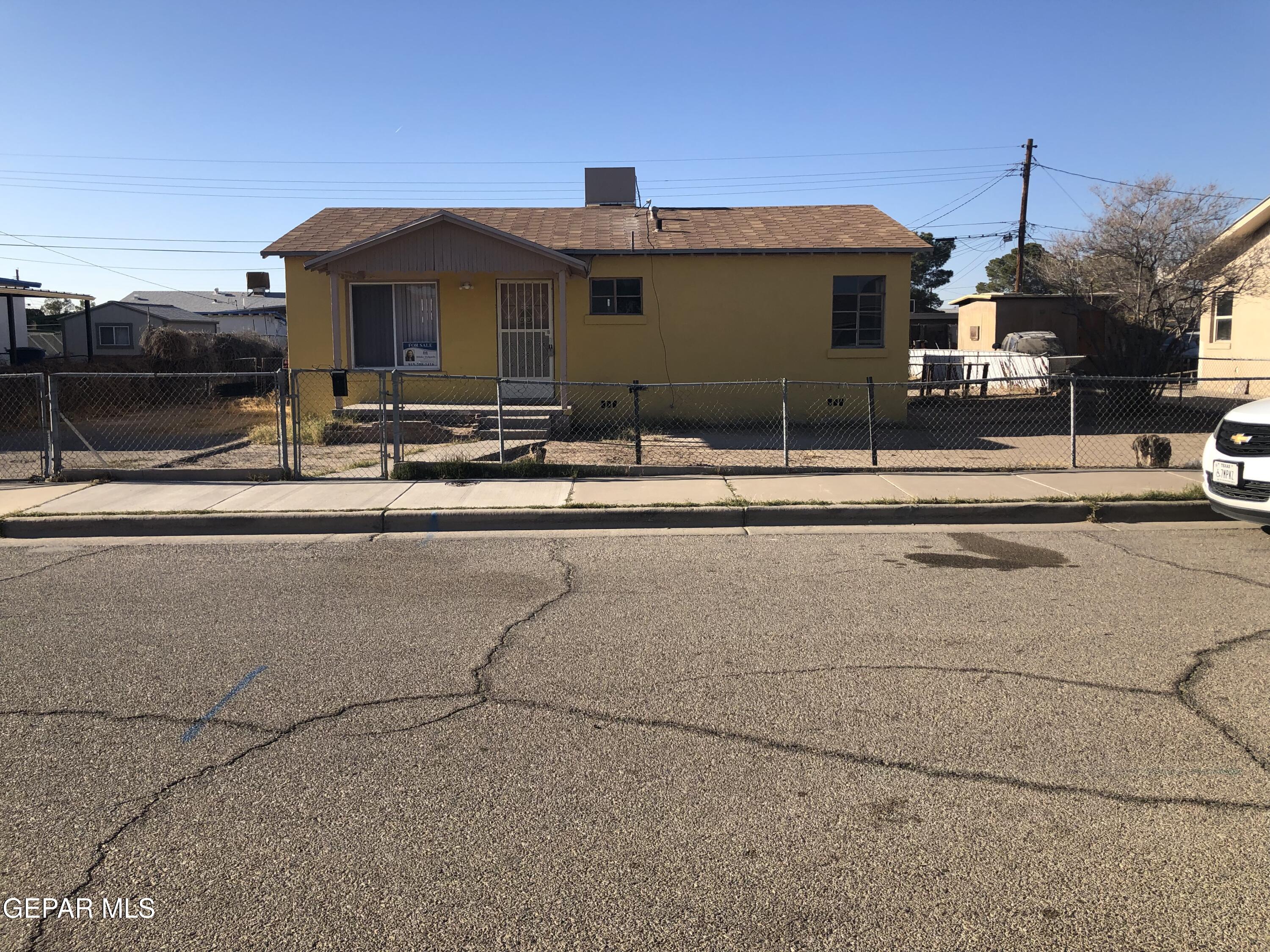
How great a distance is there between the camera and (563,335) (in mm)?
16891

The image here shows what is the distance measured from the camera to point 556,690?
4.96 metres

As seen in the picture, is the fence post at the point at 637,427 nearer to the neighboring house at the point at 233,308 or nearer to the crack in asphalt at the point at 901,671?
the crack in asphalt at the point at 901,671

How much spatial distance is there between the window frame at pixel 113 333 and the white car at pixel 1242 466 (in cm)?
4271

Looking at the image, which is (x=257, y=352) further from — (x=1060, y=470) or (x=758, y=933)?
(x=758, y=933)

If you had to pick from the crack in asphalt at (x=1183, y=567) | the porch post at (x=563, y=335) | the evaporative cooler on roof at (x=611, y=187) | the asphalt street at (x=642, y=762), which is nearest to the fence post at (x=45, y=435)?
the asphalt street at (x=642, y=762)

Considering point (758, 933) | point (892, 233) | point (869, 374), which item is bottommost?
point (758, 933)

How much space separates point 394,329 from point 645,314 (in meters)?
4.79

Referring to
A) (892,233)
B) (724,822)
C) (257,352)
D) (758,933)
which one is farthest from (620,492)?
(257,352)

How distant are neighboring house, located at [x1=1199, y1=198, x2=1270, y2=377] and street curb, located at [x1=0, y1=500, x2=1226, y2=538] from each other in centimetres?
1192

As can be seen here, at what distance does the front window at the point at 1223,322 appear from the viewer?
24375mm

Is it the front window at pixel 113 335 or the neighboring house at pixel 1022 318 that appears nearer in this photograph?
the neighboring house at pixel 1022 318

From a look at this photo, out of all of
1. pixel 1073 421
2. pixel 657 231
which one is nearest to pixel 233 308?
pixel 657 231

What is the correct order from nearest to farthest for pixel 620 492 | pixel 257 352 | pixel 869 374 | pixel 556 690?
pixel 556 690 < pixel 620 492 < pixel 869 374 < pixel 257 352

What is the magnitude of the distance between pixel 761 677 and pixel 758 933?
221 centimetres
